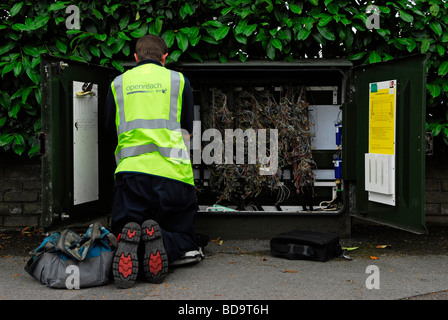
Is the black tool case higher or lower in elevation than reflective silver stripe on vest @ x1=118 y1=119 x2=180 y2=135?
lower

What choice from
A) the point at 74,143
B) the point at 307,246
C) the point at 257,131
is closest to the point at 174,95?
the point at 74,143

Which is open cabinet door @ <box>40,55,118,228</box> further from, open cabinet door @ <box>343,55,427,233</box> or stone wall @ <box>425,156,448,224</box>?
stone wall @ <box>425,156,448,224</box>

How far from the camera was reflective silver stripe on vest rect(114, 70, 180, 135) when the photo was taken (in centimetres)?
424

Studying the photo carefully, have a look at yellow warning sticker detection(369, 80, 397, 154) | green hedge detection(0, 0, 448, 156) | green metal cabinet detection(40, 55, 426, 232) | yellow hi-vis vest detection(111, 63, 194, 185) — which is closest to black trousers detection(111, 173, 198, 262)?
yellow hi-vis vest detection(111, 63, 194, 185)

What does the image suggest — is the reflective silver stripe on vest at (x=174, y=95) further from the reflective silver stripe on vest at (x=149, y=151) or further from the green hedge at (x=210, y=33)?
the green hedge at (x=210, y=33)

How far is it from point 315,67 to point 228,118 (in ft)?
4.13

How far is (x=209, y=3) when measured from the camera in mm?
5383

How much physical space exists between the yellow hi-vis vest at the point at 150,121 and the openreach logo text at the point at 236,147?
1.92 m

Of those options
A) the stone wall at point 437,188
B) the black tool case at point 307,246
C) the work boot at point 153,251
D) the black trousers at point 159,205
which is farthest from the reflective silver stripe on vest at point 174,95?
the stone wall at point 437,188

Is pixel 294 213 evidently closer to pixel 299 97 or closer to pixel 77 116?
pixel 299 97

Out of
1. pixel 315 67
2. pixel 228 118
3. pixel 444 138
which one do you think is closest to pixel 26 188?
pixel 228 118

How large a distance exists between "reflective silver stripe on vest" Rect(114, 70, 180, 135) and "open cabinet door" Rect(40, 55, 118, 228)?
1.87 feet

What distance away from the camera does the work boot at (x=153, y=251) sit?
13.0ft

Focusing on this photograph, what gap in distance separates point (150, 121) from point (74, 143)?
0.94m
